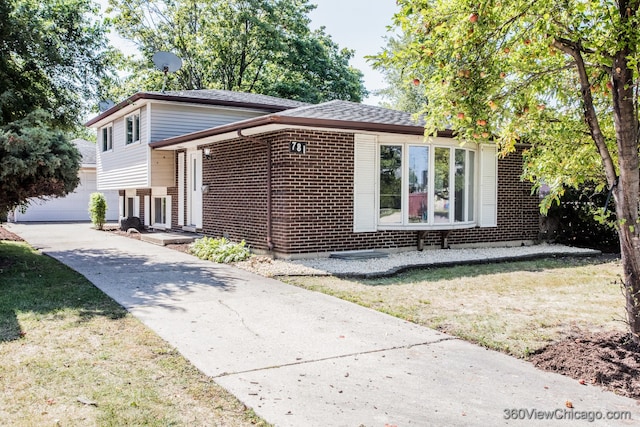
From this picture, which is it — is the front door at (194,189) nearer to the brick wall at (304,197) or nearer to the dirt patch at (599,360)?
the brick wall at (304,197)

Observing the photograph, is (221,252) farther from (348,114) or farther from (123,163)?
(123,163)

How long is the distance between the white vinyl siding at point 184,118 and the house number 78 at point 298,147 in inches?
282

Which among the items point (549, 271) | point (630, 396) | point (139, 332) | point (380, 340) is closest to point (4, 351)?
point (139, 332)

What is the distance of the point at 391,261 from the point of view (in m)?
9.91

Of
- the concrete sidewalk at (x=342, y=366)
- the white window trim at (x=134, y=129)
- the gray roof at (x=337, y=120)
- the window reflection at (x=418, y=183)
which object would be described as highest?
the white window trim at (x=134, y=129)

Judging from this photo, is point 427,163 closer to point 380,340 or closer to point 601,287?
point 601,287

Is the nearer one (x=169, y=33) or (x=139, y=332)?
(x=139, y=332)

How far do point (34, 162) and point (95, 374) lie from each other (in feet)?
17.6

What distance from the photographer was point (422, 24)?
455 cm

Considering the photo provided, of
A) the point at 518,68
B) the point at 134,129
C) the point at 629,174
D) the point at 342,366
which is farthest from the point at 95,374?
the point at 134,129

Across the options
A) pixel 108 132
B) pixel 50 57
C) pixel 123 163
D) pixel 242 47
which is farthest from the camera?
pixel 242 47

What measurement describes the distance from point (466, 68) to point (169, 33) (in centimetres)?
2939

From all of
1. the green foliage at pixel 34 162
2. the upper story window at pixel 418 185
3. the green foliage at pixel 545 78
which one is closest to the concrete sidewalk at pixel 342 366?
the green foliage at pixel 545 78

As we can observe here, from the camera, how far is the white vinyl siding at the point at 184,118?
15.6 m
